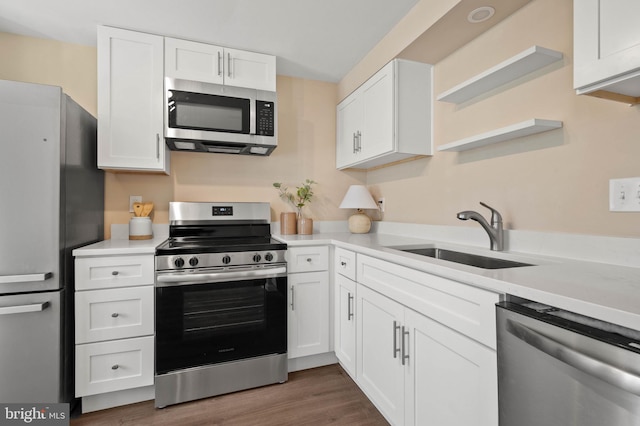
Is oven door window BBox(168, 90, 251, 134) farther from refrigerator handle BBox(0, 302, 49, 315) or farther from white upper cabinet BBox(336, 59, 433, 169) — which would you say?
refrigerator handle BBox(0, 302, 49, 315)

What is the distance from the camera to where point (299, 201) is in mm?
2795

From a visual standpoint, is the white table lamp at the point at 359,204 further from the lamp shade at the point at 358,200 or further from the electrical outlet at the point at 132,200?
the electrical outlet at the point at 132,200

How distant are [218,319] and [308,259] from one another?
0.71 metres

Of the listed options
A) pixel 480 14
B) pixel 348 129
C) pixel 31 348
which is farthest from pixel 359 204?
pixel 31 348

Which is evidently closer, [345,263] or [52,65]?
[345,263]

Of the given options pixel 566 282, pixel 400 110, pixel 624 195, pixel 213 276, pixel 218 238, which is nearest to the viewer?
pixel 566 282

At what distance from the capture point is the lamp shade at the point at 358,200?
256 cm

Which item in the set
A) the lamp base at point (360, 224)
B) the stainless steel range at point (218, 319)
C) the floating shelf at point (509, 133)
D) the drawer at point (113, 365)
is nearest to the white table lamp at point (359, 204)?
the lamp base at point (360, 224)

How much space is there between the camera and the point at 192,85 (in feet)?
7.09

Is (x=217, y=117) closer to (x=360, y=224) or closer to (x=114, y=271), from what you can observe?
(x=114, y=271)

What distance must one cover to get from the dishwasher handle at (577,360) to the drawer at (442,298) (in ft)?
0.37

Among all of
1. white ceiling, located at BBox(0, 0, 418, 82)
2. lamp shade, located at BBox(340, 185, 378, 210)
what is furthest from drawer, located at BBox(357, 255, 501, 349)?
white ceiling, located at BBox(0, 0, 418, 82)

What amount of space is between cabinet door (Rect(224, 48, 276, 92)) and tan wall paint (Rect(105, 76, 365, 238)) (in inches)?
14.5

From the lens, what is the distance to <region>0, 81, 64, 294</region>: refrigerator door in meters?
1.55
